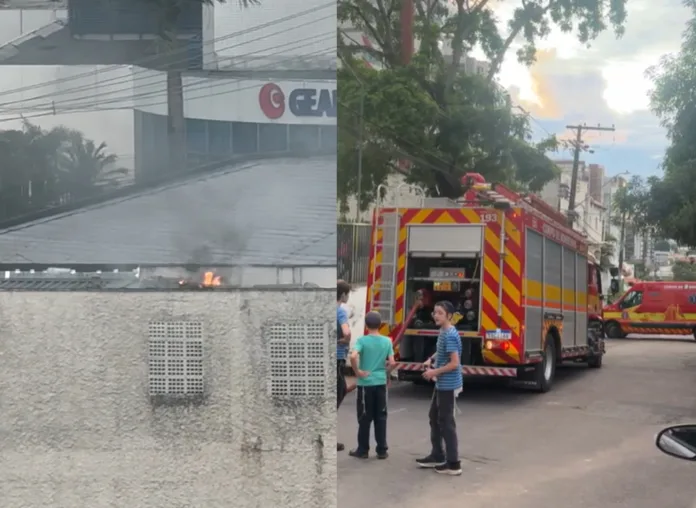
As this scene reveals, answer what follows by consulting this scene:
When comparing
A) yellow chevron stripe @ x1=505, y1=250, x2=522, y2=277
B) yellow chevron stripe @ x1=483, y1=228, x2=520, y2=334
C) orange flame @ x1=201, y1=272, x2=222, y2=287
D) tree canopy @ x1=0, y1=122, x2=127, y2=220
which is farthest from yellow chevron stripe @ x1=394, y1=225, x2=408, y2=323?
tree canopy @ x1=0, y1=122, x2=127, y2=220

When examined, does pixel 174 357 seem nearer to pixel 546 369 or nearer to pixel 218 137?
pixel 218 137

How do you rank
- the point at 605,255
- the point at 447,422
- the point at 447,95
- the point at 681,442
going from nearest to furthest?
the point at 681,442, the point at 447,422, the point at 447,95, the point at 605,255

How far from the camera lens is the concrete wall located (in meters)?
2.99

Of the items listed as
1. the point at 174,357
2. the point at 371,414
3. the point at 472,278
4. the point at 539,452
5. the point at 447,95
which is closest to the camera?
the point at 174,357

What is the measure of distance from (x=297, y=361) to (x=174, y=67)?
1.18 meters

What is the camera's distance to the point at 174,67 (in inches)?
119

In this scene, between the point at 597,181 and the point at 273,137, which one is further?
the point at 597,181

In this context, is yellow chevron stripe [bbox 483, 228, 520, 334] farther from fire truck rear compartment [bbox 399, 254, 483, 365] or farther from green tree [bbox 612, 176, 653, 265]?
green tree [bbox 612, 176, 653, 265]

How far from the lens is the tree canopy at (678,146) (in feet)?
60.7

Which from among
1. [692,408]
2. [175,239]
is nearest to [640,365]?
[692,408]

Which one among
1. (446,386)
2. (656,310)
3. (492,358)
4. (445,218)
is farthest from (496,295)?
(656,310)

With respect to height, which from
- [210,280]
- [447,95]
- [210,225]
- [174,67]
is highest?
[447,95]

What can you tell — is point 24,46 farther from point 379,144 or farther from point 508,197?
point 379,144

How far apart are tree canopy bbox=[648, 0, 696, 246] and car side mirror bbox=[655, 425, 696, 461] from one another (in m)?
16.5
